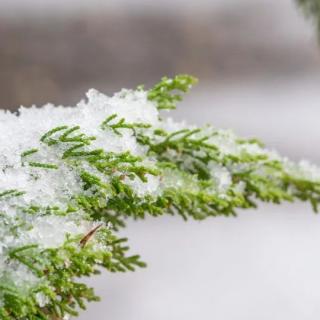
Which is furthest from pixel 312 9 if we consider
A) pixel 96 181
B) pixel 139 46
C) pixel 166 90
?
pixel 139 46

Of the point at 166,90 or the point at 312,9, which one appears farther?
the point at 312,9

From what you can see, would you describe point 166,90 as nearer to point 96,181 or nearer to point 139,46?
point 96,181

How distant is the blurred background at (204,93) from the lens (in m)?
4.27

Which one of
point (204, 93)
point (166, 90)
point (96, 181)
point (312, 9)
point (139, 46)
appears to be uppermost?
point (139, 46)

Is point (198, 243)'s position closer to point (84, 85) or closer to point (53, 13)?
point (84, 85)

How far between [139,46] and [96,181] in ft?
20.6

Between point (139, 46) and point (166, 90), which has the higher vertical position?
point (139, 46)

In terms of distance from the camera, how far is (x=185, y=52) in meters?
6.98

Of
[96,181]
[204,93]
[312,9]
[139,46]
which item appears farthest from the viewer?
[139,46]

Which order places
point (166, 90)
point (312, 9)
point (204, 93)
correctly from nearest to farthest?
point (166, 90) → point (312, 9) → point (204, 93)

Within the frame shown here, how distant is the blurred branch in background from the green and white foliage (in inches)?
197

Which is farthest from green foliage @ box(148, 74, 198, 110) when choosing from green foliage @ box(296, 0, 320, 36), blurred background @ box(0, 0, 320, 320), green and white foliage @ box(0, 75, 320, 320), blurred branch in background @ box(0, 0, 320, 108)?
blurred branch in background @ box(0, 0, 320, 108)

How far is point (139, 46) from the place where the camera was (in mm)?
6988

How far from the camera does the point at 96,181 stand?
2.68 feet
